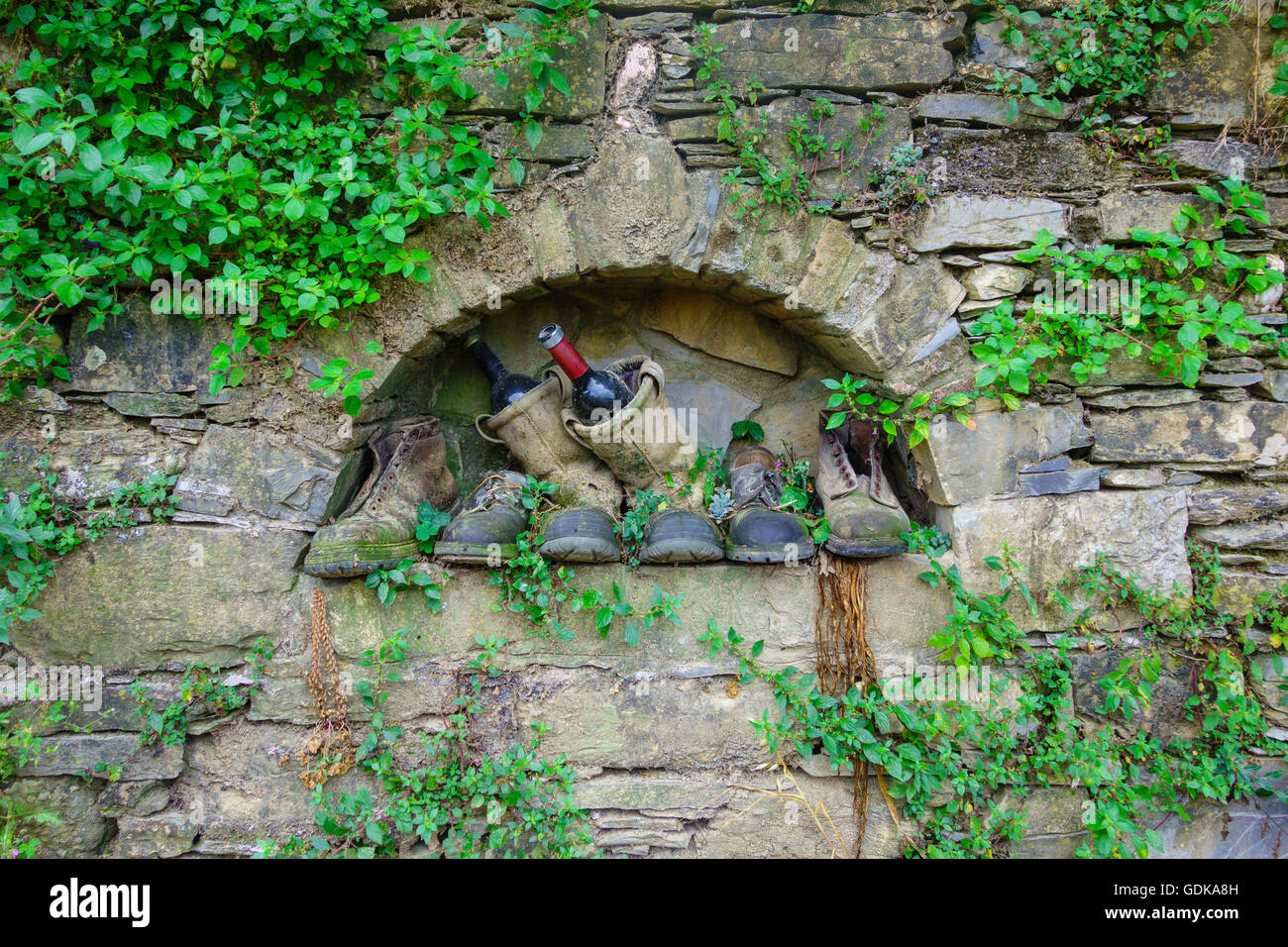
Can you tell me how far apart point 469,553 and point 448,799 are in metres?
0.78

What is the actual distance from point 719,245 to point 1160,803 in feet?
7.39

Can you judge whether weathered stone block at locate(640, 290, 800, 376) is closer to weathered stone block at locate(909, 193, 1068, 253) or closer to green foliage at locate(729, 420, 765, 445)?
green foliage at locate(729, 420, 765, 445)

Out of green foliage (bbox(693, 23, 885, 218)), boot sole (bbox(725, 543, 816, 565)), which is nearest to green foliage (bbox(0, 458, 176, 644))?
boot sole (bbox(725, 543, 816, 565))

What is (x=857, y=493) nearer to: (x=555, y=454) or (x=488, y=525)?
(x=555, y=454)

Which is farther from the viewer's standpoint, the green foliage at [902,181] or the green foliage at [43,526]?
the green foliage at [902,181]

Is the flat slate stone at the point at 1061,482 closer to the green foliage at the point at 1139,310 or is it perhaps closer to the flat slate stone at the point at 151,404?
the green foliage at the point at 1139,310

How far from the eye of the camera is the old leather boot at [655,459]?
2.03 metres

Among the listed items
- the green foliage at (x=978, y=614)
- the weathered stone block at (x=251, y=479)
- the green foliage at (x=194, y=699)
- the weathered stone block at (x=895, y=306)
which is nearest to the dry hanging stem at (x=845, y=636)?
the green foliage at (x=978, y=614)

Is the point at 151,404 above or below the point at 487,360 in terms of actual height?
below

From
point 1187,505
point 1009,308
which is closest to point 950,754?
point 1187,505

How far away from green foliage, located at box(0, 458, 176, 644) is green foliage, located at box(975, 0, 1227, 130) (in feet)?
9.75

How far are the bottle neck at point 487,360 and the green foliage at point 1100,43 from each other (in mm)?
1867

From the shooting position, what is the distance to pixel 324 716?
2062 millimetres

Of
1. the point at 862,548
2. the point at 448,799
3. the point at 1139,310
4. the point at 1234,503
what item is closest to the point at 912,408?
the point at 862,548
